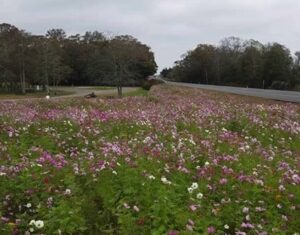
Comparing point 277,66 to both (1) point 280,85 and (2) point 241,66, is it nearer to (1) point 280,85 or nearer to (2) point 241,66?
(1) point 280,85

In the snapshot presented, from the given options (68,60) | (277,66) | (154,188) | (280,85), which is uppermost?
(68,60)

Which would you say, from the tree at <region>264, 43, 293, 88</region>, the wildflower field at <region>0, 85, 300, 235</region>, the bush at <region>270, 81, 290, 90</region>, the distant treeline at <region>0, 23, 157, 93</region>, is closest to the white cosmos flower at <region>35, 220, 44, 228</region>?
the wildflower field at <region>0, 85, 300, 235</region>

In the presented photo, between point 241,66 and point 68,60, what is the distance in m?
43.3

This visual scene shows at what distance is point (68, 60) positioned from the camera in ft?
408

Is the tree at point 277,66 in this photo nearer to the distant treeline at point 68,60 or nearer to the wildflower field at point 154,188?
the distant treeline at point 68,60

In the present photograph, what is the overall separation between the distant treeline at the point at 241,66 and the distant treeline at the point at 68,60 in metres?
13.9

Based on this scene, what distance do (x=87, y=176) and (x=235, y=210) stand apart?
2190 mm

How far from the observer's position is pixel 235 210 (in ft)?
19.1

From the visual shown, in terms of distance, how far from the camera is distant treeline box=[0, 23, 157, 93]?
7812 cm

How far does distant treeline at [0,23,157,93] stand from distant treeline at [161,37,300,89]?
45.6 ft

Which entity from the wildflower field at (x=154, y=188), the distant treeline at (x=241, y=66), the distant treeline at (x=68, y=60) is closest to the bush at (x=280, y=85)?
the distant treeline at (x=241, y=66)

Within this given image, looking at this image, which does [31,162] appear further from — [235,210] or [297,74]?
[297,74]

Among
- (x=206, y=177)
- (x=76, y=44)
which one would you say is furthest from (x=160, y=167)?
(x=76, y=44)

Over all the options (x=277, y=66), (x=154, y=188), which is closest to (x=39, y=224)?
(x=154, y=188)
